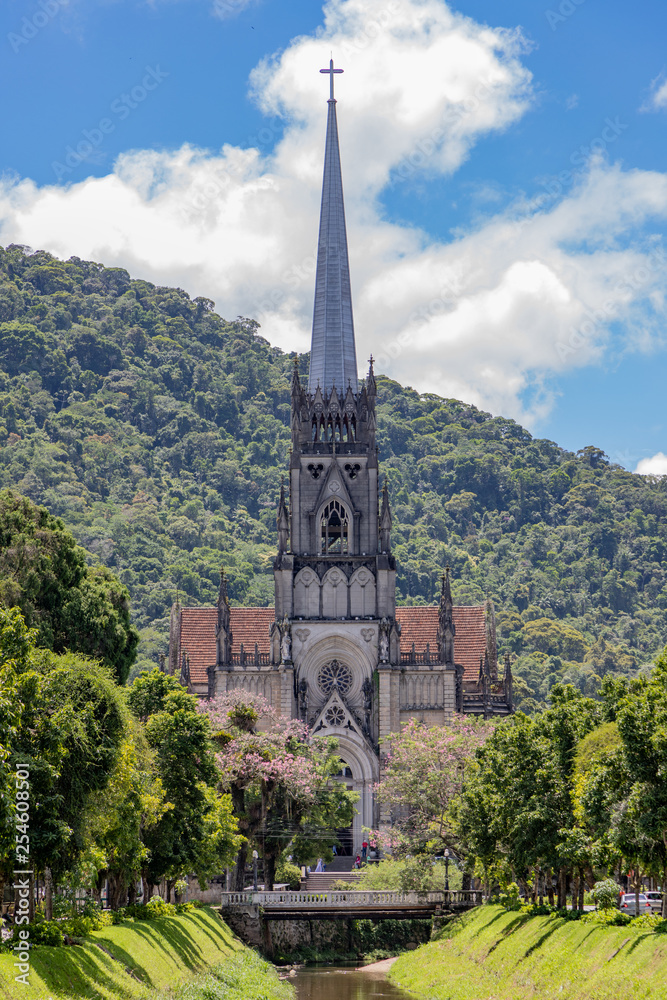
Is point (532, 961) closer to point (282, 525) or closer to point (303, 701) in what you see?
point (303, 701)

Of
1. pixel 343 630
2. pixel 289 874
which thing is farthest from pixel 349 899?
pixel 343 630

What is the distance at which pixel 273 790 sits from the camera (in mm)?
70812

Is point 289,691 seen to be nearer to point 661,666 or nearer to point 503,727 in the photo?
A: point 503,727

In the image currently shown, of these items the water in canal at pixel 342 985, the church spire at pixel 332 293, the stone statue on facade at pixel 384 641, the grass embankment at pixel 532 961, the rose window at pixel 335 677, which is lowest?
the water in canal at pixel 342 985

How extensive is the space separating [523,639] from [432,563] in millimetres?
19009

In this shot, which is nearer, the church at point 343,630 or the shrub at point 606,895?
the shrub at point 606,895

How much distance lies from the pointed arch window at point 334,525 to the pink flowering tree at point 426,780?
1472cm

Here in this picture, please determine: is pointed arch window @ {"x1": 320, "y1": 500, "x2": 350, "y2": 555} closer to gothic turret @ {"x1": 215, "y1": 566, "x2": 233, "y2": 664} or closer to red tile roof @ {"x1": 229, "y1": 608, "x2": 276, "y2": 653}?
red tile roof @ {"x1": 229, "y1": 608, "x2": 276, "y2": 653}

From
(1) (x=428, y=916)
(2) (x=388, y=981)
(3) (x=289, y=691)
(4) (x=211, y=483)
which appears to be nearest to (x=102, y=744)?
(2) (x=388, y=981)

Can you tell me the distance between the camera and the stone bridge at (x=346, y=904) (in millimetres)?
65062

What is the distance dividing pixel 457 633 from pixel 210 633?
56.6 ft

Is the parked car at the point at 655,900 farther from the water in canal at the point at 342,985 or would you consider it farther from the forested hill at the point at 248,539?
the forested hill at the point at 248,539

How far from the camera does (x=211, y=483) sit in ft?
640

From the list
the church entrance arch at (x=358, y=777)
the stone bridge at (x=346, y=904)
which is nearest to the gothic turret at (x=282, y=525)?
the church entrance arch at (x=358, y=777)
